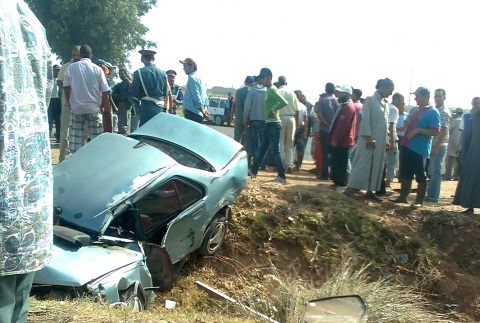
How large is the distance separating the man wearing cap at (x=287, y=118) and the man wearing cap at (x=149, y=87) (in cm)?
278

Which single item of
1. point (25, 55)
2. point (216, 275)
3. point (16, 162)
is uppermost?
point (25, 55)

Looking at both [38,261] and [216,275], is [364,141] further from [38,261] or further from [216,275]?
[38,261]

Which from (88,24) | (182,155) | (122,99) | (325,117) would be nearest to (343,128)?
(325,117)

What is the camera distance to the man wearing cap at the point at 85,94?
8773mm

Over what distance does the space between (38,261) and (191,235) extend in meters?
4.25

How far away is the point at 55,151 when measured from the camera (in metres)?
12.6

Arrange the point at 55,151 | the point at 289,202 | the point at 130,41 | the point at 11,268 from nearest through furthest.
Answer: the point at 11,268
the point at 289,202
the point at 55,151
the point at 130,41

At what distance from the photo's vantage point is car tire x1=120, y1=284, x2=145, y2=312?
4.73 m

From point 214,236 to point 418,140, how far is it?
3.55 m

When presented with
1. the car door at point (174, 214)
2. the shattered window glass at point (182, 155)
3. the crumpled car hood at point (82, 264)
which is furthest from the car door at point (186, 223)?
the crumpled car hood at point (82, 264)

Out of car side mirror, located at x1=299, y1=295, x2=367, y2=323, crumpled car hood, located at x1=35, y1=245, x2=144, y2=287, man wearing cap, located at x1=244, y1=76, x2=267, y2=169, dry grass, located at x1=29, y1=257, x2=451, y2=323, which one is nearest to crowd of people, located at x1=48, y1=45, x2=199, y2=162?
man wearing cap, located at x1=244, y1=76, x2=267, y2=169

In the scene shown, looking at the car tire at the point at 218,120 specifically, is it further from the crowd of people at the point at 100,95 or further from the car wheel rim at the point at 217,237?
the car wheel rim at the point at 217,237

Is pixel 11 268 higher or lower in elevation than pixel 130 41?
lower

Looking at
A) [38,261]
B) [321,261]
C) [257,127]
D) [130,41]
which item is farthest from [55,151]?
[130,41]
